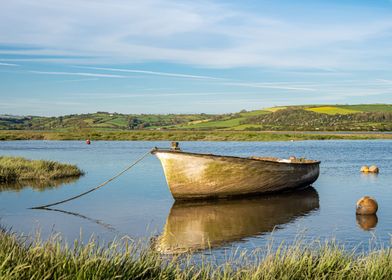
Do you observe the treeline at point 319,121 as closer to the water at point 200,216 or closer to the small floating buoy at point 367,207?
the water at point 200,216

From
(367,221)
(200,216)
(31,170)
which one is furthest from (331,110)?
(367,221)

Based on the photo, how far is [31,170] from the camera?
28156 millimetres

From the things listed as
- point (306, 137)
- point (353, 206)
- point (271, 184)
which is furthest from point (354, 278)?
point (306, 137)

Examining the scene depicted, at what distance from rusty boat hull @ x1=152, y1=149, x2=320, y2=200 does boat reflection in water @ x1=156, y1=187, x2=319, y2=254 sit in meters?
0.42

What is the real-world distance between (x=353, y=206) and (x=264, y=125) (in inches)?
3863

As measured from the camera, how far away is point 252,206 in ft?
62.6

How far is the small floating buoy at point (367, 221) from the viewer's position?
583 inches

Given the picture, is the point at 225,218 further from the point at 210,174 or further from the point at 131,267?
the point at 131,267

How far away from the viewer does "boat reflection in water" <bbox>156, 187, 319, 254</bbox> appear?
13.2 meters

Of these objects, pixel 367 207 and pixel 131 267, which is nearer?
pixel 131 267

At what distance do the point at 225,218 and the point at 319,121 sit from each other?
108737mm

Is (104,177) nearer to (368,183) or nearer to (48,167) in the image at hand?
(48,167)

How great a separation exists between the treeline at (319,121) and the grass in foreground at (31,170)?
82.9 metres

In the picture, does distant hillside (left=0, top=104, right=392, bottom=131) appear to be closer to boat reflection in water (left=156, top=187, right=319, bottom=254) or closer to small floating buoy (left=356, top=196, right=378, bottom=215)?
boat reflection in water (left=156, top=187, right=319, bottom=254)
